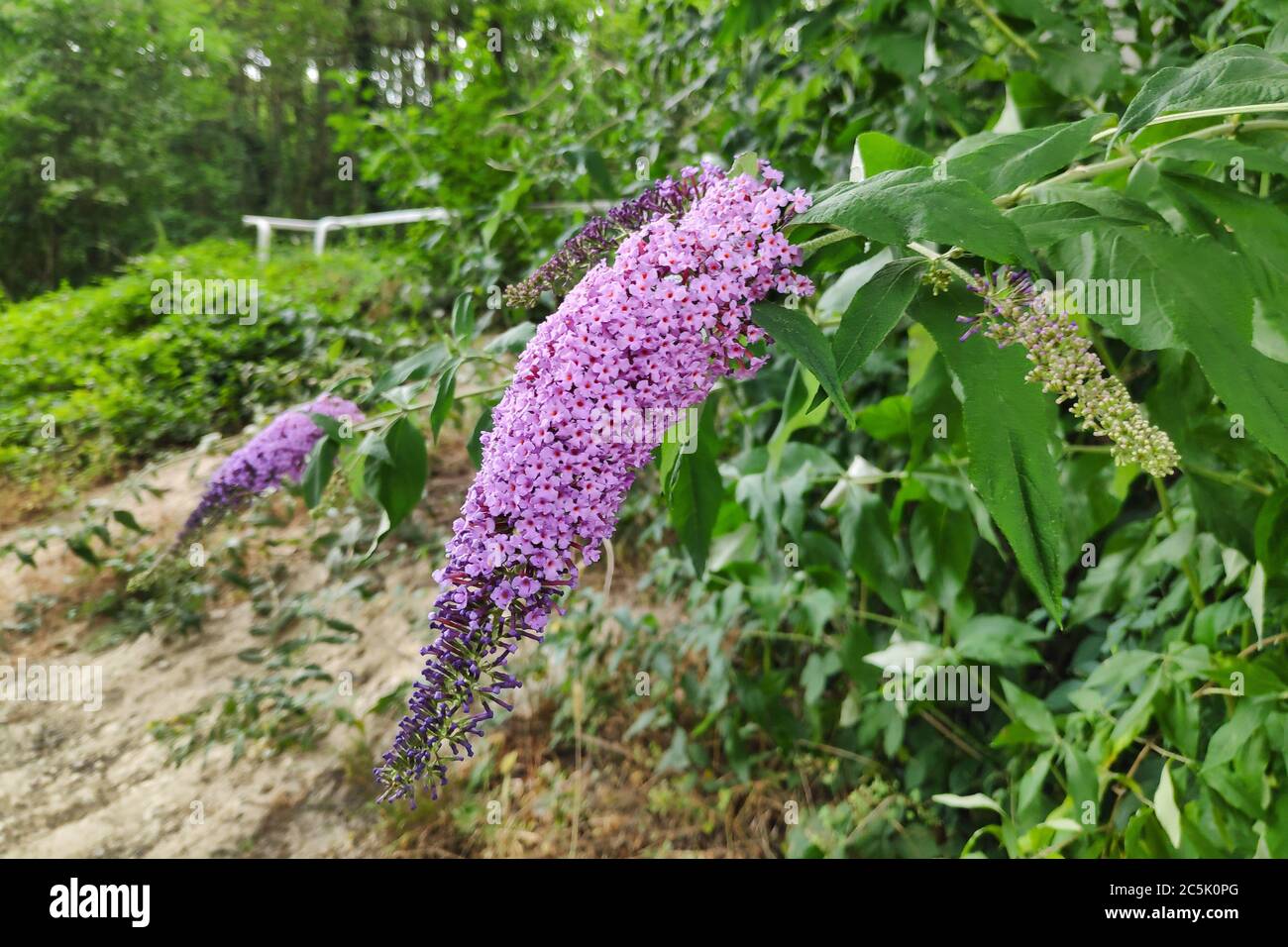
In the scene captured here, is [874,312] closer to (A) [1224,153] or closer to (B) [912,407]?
(A) [1224,153]

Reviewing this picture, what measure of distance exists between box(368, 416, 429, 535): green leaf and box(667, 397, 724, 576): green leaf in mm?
268

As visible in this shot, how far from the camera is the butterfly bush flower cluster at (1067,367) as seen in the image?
1.80 feet

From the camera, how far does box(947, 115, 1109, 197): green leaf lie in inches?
21.2

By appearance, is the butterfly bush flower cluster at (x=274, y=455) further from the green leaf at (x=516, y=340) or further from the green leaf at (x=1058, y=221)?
the green leaf at (x=1058, y=221)

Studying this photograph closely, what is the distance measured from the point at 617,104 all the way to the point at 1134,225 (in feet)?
6.85

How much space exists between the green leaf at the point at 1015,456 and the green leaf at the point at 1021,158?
103mm

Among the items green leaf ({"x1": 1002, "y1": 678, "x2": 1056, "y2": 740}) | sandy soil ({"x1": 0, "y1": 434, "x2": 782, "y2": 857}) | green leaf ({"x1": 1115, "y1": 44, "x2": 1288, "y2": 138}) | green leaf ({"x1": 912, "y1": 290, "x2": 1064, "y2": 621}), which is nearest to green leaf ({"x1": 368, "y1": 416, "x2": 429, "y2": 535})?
green leaf ({"x1": 912, "y1": 290, "x2": 1064, "y2": 621})

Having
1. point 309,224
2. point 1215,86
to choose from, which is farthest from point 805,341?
point 309,224

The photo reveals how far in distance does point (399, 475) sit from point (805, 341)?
1.59ft

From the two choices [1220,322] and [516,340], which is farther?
[516,340]

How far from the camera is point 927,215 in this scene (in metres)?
0.49

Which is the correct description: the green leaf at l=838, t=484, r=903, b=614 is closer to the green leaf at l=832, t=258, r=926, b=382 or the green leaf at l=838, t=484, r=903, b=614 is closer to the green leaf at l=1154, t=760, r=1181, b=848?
the green leaf at l=1154, t=760, r=1181, b=848

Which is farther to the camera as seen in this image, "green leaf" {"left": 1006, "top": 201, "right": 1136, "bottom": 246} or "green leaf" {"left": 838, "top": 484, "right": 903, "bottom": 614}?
"green leaf" {"left": 838, "top": 484, "right": 903, "bottom": 614}
